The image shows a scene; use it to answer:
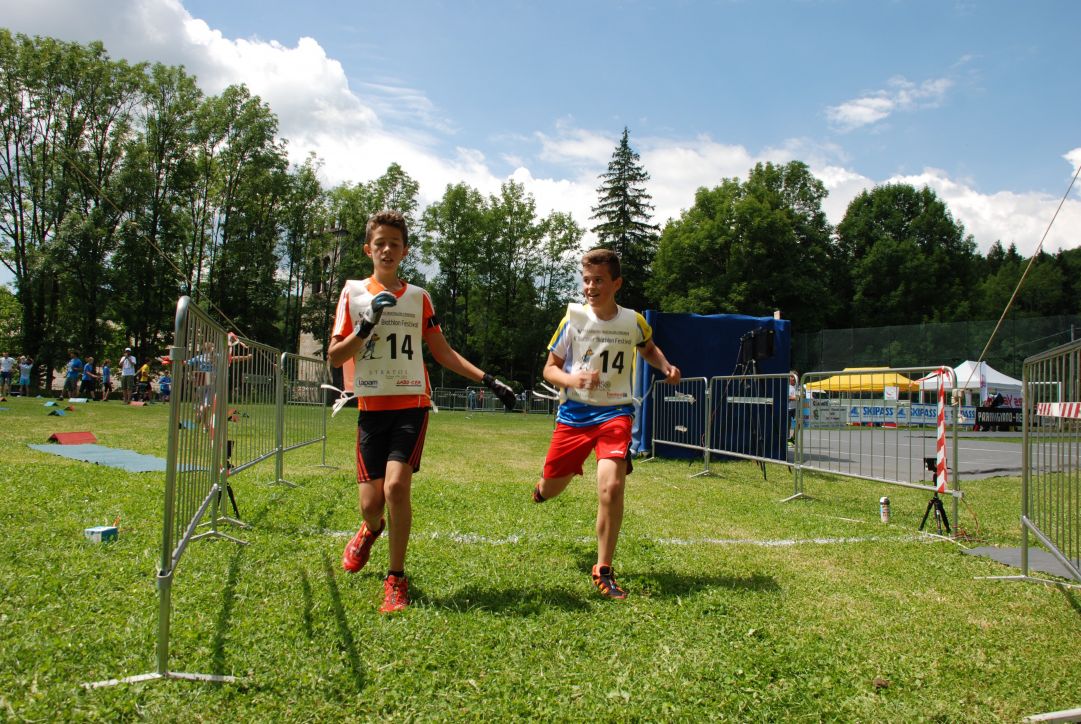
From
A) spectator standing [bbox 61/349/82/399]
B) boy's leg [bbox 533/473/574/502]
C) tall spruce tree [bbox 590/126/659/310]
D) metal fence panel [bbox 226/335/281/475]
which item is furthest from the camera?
tall spruce tree [bbox 590/126/659/310]

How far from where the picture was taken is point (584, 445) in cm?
446

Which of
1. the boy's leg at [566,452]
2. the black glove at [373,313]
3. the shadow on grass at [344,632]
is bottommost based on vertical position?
the shadow on grass at [344,632]

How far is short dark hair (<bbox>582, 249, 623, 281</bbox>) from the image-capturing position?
14.6 ft

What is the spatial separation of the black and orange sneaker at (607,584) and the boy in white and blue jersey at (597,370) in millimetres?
470

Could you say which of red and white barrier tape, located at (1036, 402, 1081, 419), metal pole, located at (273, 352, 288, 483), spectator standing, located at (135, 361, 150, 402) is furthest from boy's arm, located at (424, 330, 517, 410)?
spectator standing, located at (135, 361, 150, 402)

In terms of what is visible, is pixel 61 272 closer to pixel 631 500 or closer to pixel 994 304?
pixel 631 500

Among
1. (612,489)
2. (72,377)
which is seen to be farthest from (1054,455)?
(72,377)

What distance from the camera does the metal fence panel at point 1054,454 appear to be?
3621mm

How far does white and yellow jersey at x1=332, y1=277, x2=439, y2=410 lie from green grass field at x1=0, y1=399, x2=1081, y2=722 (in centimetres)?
108

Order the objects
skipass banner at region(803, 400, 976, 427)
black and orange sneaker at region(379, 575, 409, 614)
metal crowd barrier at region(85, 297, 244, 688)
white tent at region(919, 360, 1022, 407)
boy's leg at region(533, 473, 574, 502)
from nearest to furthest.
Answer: metal crowd barrier at region(85, 297, 244, 688) → black and orange sneaker at region(379, 575, 409, 614) → boy's leg at region(533, 473, 574, 502) → skipass banner at region(803, 400, 976, 427) → white tent at region(919, 360, 1022, 407)

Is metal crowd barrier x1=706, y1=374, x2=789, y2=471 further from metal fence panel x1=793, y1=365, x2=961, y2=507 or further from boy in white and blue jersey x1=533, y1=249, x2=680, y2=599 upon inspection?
boy in white and blue jersey x1=533, y1=249, x2=680, y2=599

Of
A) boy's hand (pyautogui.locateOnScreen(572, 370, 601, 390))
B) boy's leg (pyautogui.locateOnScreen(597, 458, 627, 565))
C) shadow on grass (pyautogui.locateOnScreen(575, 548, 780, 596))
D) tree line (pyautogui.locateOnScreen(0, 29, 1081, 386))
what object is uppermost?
tree line (pyautogui.locateOnScreen(0, 29, 1081, 386))

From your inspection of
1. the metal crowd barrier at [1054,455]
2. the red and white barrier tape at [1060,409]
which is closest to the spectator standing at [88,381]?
the metal crowd barrier at [1054,455]

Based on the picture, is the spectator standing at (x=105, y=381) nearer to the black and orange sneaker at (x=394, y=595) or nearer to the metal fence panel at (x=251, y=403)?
the metal fence panel at (x=251, y=403)
